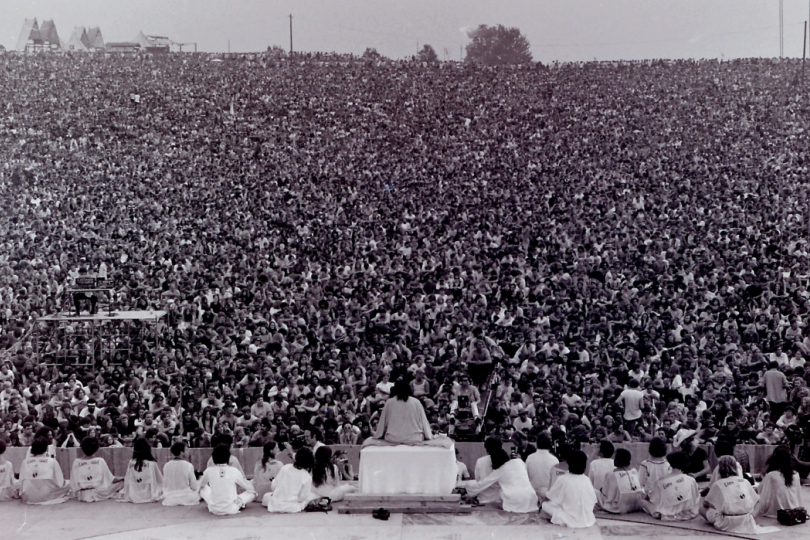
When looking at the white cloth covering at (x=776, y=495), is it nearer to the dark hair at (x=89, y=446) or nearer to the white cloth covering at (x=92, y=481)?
the white cloth covering at (x=92, y=481)

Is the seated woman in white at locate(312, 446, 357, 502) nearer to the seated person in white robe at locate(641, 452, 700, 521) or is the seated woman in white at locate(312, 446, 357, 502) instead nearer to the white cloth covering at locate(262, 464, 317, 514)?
the white cloth covering at locate(262, 464, 317, 514)

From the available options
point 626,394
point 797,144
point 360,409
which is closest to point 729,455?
point 626,394

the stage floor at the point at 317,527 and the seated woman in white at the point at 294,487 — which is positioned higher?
the seated woman in white at the point at 294,487

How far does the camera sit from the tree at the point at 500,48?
5106cm

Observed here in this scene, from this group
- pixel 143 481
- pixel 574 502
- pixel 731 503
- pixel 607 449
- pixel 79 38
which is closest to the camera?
pixel 731 503

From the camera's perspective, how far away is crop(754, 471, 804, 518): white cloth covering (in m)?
9.31

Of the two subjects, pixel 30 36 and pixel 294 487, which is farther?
pixel 30 36

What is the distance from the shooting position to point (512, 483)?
31.8ft

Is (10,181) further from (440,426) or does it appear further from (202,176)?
(440,426)

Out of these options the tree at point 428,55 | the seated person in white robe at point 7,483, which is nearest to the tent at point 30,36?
the tree at point 428,55

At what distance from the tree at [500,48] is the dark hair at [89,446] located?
4232cm

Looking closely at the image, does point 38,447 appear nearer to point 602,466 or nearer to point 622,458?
point 602,466

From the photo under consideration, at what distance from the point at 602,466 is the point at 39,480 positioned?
20.0 ft

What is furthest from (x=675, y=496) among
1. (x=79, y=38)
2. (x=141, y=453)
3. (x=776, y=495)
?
(x=79, y=38)
